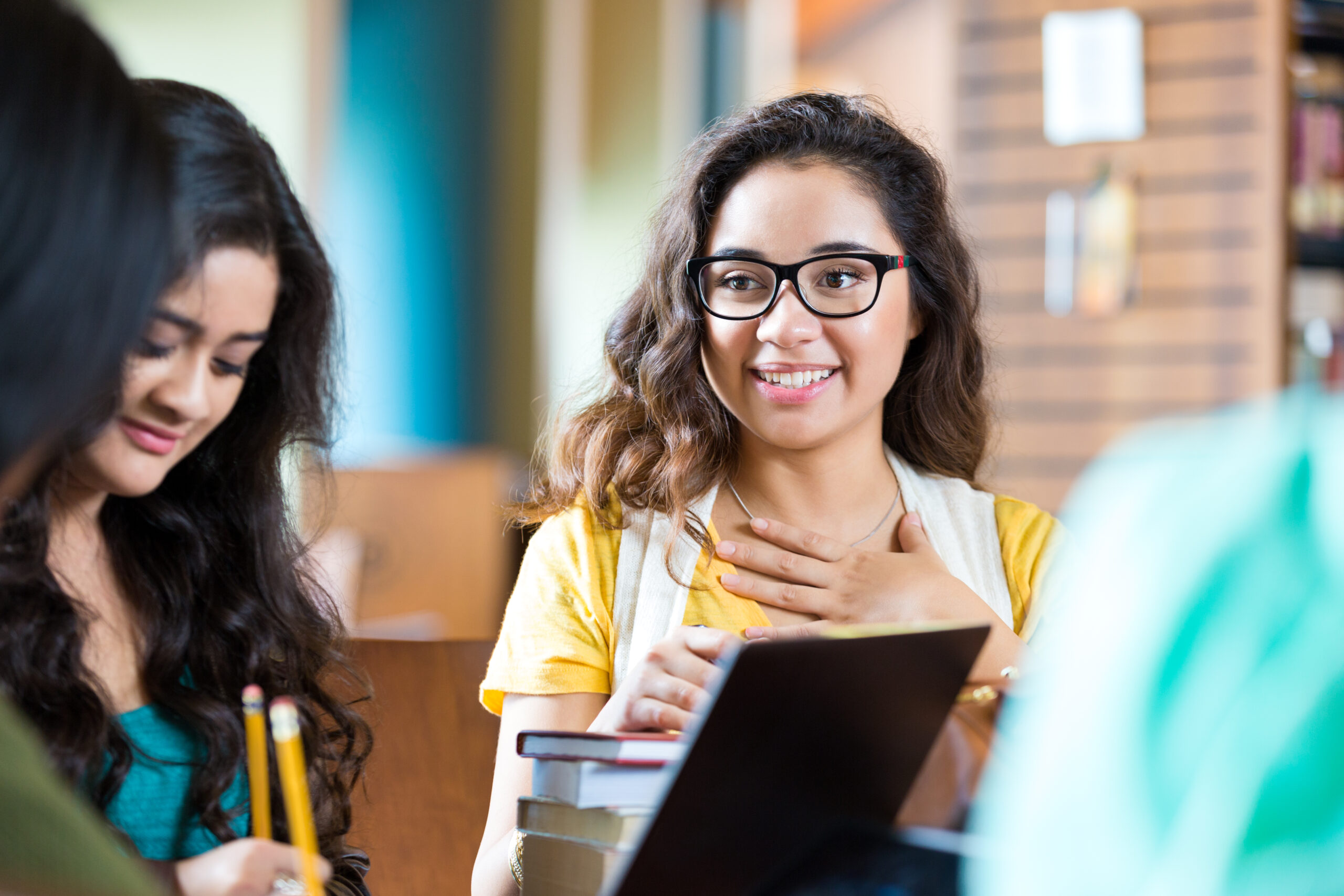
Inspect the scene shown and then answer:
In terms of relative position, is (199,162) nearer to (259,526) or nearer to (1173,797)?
(259,526)

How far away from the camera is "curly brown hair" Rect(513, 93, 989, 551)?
139 cm

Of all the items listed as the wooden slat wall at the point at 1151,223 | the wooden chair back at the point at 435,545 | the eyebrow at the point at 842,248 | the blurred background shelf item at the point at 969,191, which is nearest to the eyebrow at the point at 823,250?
the eyebrow at the point at 842,248

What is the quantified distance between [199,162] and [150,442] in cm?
24

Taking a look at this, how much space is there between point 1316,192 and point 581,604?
3.50 meters

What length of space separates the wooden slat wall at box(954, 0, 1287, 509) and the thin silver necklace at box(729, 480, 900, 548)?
2482 millimetres

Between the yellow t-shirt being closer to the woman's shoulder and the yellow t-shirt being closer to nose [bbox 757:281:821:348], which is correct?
the woman's shoulder

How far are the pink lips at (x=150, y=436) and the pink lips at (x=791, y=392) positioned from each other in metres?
0.59

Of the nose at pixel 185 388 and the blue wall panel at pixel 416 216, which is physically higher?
the blue wall panel at pixel 416 216

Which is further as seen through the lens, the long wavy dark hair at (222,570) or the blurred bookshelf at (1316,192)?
the blurred bookshelf at (1316,192)

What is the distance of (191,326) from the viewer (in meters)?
0.96

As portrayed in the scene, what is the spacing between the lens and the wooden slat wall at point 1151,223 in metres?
3.93

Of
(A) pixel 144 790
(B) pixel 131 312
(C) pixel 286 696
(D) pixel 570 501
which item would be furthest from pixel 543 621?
(B) pixel 131 312

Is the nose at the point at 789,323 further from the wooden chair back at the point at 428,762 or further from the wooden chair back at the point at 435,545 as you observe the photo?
the wooden chair back at the point at 435,545

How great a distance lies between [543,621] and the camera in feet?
4.30
